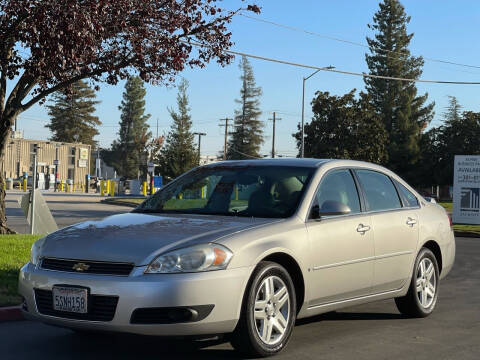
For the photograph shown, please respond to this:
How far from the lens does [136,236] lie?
17.4 feet

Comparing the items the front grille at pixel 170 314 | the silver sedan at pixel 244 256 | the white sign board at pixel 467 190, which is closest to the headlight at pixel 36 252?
the silver sedan at pixel 244 256

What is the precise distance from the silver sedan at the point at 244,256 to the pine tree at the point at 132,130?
10849 cm

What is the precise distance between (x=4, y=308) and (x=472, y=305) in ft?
16.9

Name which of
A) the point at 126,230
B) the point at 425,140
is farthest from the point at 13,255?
the point at 425,140

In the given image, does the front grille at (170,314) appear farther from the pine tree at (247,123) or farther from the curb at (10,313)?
the pine tree at (247,123)

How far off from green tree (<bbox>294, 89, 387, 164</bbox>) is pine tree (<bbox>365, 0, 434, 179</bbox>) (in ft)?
104

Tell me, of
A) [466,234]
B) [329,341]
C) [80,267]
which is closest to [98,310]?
[80,267]

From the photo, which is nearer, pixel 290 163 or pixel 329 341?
pixel 329 341

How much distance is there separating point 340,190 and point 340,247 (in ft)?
2.16

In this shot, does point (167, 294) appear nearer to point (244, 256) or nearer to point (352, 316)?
point (244, 256)

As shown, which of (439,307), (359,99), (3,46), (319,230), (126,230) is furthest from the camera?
(359,99)

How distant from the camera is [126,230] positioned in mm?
5488

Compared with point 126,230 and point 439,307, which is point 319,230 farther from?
point 439,307

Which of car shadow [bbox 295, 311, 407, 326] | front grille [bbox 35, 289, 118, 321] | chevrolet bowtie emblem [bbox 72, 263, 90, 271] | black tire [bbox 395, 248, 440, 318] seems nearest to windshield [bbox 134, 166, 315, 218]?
chevrolet bowtie emblem [bbox 72, 263, 90, 271]
